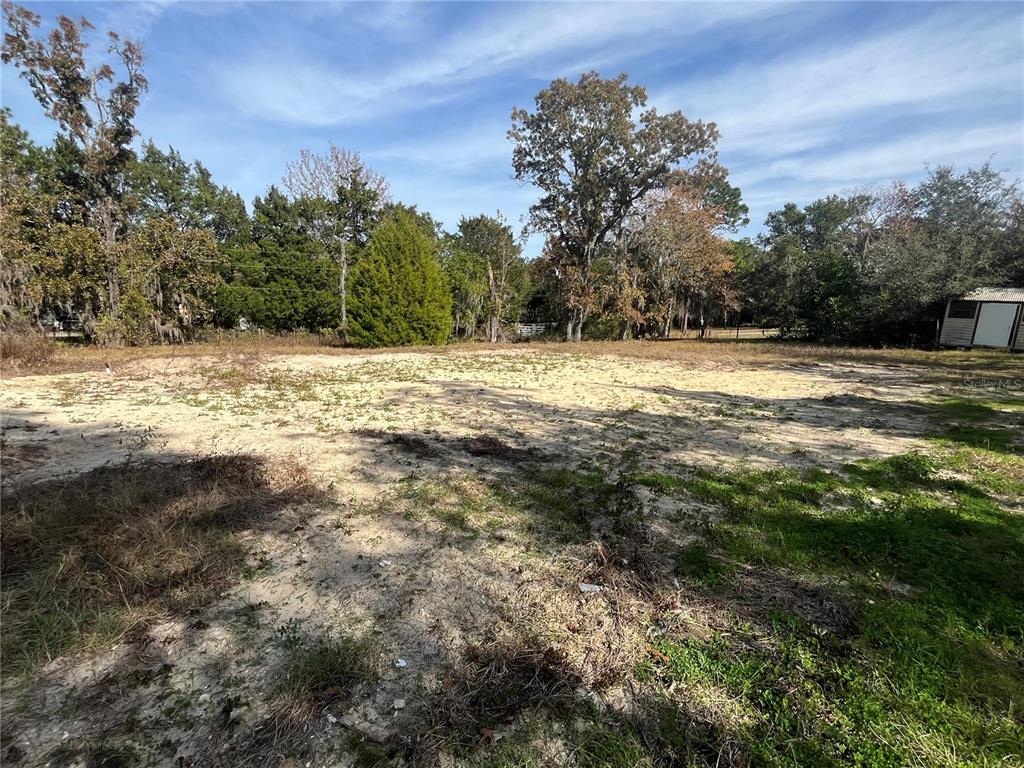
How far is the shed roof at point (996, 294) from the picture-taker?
1688 centimetres

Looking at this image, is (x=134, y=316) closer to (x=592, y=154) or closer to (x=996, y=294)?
(x=592, y=154)

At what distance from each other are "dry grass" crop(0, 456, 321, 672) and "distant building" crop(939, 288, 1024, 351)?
24.4m

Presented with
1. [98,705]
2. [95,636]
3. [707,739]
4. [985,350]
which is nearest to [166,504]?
[95,636]

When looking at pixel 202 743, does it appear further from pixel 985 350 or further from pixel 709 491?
pixel 985 350

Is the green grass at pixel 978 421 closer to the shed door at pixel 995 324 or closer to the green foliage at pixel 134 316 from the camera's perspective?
the shed door at pixel 995 324

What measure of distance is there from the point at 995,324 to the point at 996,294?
3.89 feet

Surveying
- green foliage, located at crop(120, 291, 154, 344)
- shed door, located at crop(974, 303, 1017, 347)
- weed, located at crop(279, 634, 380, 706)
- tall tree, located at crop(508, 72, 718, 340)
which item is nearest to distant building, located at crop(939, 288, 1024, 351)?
shed door, located at crop(974, 303, 1017, 347)

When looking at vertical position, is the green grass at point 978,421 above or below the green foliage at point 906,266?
below

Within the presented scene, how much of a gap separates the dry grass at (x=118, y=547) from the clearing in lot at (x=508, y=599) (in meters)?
0.02

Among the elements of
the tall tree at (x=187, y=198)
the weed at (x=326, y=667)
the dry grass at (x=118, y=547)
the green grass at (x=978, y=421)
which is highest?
the tall tree at (x=187, y=198)

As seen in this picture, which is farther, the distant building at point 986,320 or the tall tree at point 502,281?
the tall tree at point 502,281

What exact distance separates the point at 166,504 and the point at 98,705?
1768 millimetres

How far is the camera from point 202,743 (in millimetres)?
1652

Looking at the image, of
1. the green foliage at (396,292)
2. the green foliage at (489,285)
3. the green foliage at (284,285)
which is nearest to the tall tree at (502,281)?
the green foliage at (489,285)
